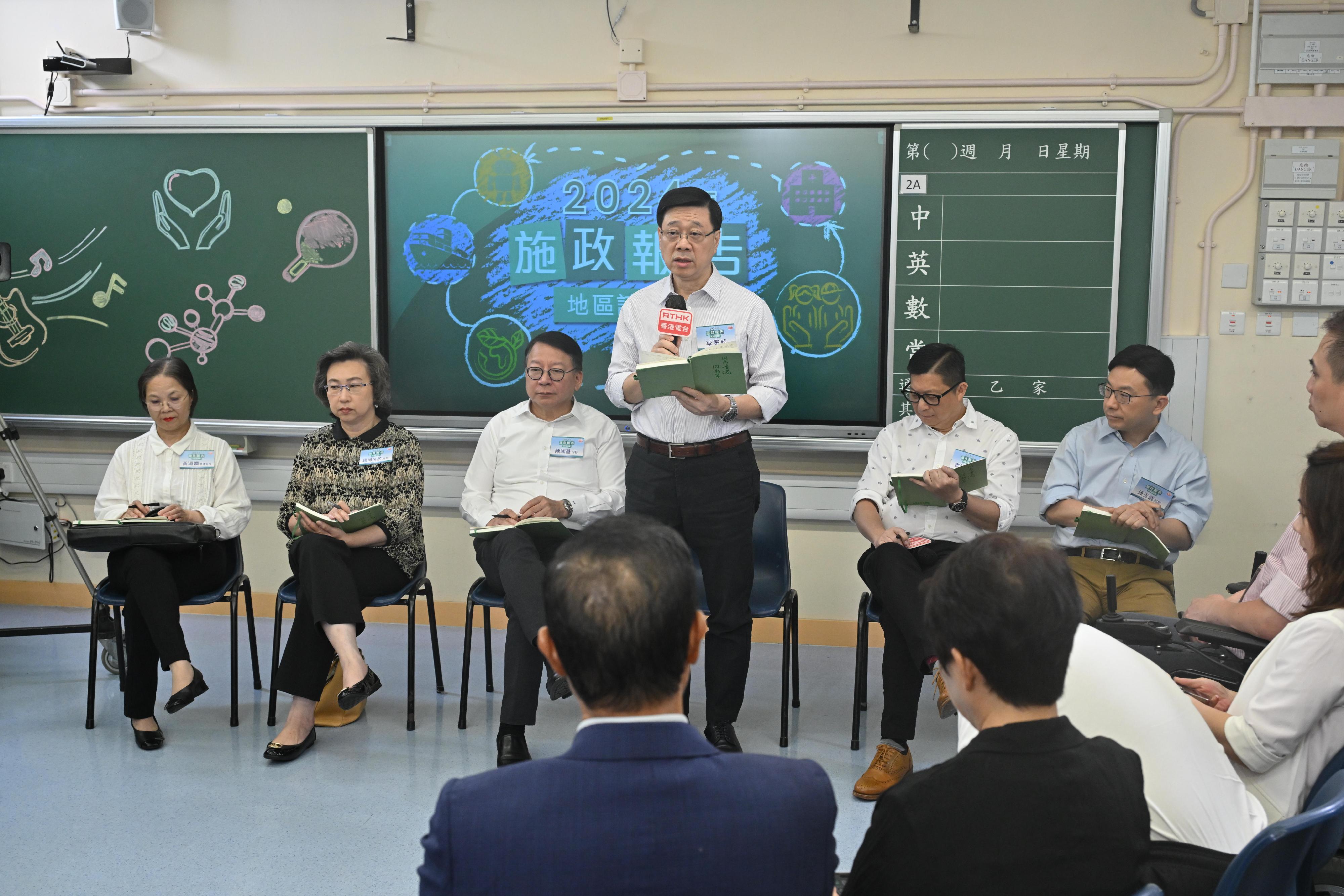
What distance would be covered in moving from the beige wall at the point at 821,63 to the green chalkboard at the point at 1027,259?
205mm

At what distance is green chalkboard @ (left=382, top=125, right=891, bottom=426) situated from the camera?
3.77 metres

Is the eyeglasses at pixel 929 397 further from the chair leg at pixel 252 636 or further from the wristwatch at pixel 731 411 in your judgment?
the chair leg at pixel 252 636

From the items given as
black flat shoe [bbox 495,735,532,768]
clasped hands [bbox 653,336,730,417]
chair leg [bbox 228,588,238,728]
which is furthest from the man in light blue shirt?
chair leg [bbox 228,588,238,728]

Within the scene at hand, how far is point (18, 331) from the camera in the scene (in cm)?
430

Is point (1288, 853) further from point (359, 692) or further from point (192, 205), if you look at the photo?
point (192, 205)

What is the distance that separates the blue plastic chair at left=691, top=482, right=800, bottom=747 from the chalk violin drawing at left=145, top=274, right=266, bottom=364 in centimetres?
226


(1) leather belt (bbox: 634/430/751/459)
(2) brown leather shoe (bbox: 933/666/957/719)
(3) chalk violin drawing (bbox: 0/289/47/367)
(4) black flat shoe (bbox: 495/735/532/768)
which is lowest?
(4) black flat shoe (bbox: 495/735/532/768)

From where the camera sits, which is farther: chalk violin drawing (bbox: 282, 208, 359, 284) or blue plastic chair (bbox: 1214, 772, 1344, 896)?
chalk violin drawing (bbox: 282, 208, 359, 284)

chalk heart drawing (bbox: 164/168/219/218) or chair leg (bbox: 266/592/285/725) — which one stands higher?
chalk heart drawing (bbox: 164/168/219/218)

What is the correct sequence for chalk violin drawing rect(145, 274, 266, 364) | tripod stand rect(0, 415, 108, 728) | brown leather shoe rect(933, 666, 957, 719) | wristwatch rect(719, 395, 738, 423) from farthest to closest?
chalk violin drawing rect(145, 274, 266, 364), tripod stand rect(0, 415, 108, 728), wristwatch rect(719, 395, 738, 423), brown leather shoe rect(933, 666, 957, 719)

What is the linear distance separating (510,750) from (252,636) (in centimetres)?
118

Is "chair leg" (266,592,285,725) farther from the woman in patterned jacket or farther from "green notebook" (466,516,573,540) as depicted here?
"green notebook" (466,516,573,540)

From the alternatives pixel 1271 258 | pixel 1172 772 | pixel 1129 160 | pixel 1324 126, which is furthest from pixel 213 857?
pixel 1324 126

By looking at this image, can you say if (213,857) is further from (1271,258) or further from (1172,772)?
(1271,258)
